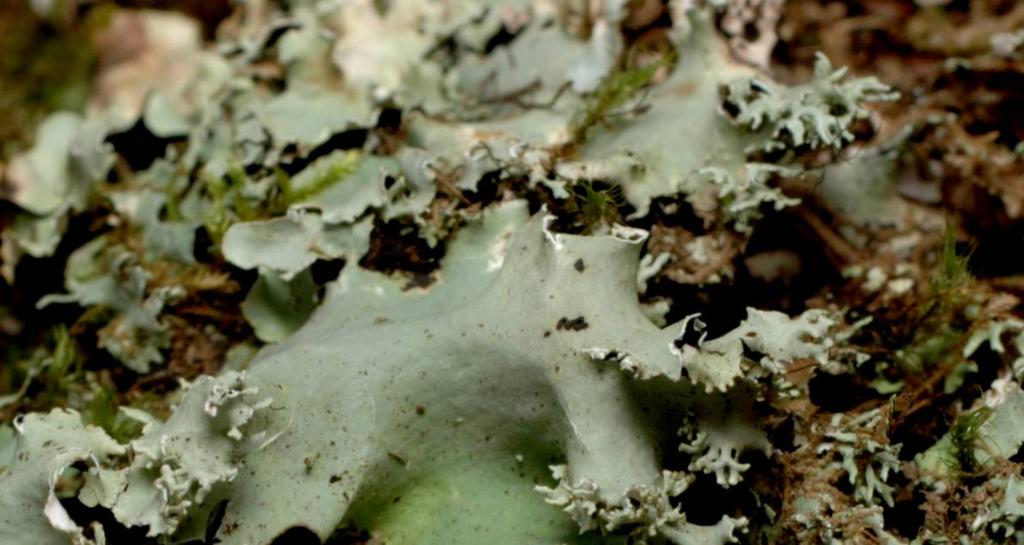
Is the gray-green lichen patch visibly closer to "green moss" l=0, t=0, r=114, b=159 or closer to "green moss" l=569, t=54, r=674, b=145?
"green moss" l=569, t=54, r=674, b=145

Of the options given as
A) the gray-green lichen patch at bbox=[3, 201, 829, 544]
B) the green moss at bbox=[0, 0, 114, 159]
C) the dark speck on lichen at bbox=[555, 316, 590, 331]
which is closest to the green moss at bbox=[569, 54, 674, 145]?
the gray-green lichen patch at bbox=[3, 201, 829, 544]

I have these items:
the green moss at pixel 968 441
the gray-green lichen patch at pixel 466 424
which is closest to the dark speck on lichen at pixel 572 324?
the gray-green lichen patch at pixel 466 424

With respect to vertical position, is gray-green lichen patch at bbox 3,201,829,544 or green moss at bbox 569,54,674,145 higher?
green moss at bbox 569,54,674,145

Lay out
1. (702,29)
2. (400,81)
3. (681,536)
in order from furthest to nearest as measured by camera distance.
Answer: (400,81), (702,29), (681,536)

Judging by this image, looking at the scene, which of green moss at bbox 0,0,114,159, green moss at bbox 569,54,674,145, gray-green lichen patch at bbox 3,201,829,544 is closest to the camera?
gray-green lichen patch at bbox 3,201,829,544

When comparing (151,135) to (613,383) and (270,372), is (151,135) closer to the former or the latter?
(270,372)

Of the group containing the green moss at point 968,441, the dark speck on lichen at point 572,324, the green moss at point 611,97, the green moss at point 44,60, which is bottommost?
the green moss at point 968,441

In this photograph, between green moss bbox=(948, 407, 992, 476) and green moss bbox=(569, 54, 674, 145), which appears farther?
green moss bbox=(569, 54, 674, 145)

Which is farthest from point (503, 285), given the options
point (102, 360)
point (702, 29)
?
point (102, 360)

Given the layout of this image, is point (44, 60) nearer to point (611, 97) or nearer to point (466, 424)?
point (611, 97)

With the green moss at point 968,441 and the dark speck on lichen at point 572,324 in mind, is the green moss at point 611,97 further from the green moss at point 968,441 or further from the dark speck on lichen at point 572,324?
the green moss at point 968,441

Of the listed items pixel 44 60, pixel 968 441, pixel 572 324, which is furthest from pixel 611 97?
pixel 44 60
